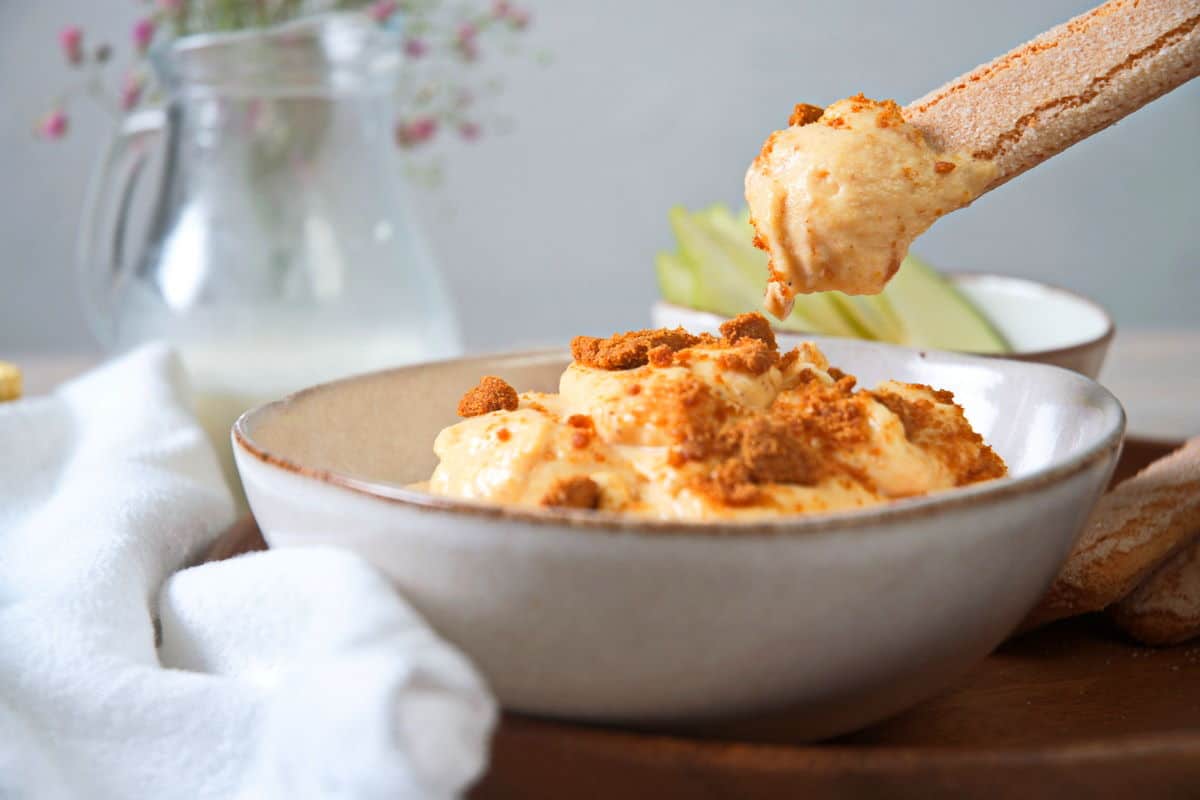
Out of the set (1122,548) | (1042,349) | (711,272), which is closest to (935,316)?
(1042,349)

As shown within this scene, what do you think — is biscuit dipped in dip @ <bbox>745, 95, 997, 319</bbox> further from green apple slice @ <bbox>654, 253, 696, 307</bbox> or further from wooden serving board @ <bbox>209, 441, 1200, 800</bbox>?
green apple slice @ <bbox>654, 253, 696, 307</bbox>

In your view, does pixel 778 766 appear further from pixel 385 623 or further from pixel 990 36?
pixel 990 36

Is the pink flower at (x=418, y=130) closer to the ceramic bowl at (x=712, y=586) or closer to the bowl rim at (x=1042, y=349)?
the bowl rim at (x=1042, y=349)

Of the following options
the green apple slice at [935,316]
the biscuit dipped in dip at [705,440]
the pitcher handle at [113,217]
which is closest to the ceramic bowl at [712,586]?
the biscuit dipped in dip at [705,440]

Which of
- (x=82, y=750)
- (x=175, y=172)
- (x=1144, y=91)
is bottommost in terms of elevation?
(x=82, y=750)

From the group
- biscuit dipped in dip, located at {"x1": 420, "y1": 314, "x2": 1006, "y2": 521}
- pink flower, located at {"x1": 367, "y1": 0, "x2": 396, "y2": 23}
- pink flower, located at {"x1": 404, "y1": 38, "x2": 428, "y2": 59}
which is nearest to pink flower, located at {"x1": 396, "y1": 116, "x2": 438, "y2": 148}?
pink flower, located at {"x1": 404, "y1": 38, "x2": 428, "y2": 59}

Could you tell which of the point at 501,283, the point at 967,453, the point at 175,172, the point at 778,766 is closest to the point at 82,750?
the point at 778,766
